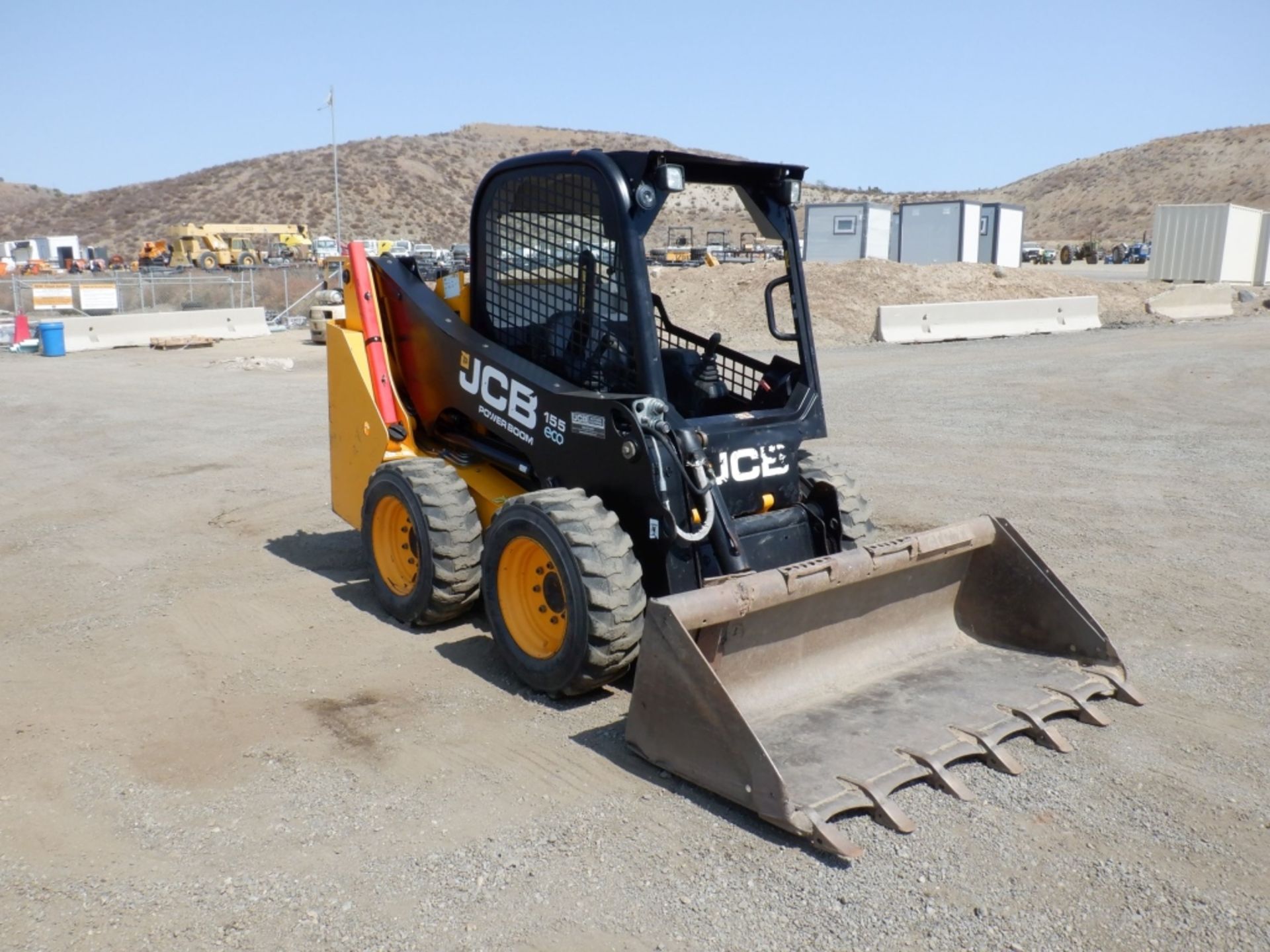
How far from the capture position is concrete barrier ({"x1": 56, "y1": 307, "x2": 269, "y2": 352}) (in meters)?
22.2

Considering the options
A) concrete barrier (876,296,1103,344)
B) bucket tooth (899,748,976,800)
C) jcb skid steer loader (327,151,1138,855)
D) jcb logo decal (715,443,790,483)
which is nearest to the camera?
bucket tooth (899,748,976,800)

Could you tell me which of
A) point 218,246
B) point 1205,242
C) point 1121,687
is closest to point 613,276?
point 1121,687

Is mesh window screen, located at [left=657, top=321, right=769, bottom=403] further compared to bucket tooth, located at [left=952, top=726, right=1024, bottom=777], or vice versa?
mesh window screen, located at [left=657, top=321, right=769, bottom=403]

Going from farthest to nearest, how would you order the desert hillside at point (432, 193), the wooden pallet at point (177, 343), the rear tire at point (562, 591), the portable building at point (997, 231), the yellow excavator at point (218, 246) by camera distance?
Result: the desert hillside at point (432, 193) < the yellow excavator at point (218, 246) < the portable building at point (997, 231) < the wooden pallet at point (177, 343) < the rear tire at point (562, 591)

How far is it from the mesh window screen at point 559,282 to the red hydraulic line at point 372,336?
0.78m

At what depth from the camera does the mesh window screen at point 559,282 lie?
5113mm

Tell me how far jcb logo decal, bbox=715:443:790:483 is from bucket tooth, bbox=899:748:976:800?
Result: 57.7 inches

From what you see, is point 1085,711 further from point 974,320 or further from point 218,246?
point 218,246

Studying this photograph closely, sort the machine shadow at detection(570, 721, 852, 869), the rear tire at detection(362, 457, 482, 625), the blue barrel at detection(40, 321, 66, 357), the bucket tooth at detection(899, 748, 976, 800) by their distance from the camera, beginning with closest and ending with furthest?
1. the machine shadow at detection(570, 721, 852, 869)
2. the bucket tooth at detection(899, 748, 976, 800)
3. the rear tire at detection(362, 457, 482, 625)
4. the blue barrel at detection(40, 321, 66, 357)

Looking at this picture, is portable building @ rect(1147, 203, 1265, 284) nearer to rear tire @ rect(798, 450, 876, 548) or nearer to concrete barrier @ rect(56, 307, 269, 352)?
concrete barrier @ rect(56, 307, 269, 352)

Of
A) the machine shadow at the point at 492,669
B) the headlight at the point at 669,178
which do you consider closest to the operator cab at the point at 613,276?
the headlight at the point at 669,178

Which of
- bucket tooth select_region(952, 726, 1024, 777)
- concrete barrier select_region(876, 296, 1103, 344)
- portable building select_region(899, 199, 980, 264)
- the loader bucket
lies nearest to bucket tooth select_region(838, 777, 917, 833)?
the loader bucket

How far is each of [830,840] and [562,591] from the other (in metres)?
1.66

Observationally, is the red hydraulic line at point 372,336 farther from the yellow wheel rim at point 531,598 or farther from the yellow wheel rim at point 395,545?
the yellow wheel rim at point 531,598
